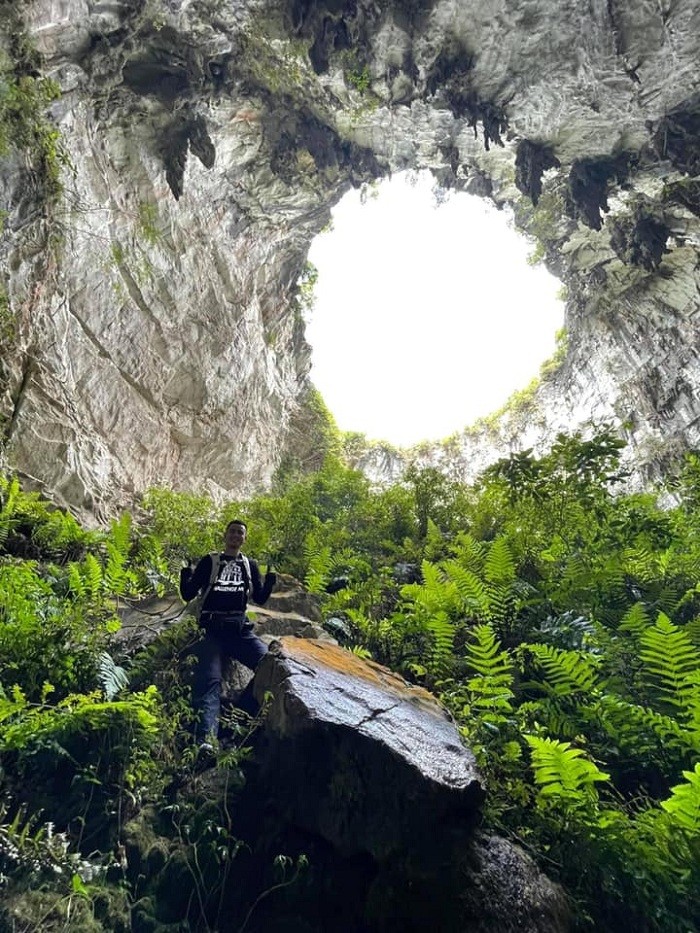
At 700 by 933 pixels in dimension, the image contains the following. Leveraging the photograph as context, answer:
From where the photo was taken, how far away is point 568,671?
3631mm

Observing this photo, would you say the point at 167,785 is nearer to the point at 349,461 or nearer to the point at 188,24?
the point at 188,24

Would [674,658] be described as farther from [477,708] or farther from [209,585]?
[209,585]

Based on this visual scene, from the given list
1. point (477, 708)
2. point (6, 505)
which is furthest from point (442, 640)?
point (6, 505)

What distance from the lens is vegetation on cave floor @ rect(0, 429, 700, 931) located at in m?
2.52

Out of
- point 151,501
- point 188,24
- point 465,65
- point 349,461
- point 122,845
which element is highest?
point 465,65

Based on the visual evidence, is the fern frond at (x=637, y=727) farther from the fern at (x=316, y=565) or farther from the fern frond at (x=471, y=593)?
the fern at (x=316, y=565)

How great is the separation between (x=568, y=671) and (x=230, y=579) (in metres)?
2.91

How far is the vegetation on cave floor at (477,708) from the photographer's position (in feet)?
8.27

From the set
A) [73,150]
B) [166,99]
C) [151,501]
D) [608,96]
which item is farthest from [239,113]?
[151,501]

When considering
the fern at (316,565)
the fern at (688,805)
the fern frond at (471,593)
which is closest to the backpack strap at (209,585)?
the fern at (316,565)

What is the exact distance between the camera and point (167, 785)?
3.28 meters

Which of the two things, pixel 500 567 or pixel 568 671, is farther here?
pixel 500 567

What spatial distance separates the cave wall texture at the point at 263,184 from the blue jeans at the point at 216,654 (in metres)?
5.28

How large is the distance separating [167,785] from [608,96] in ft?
48.5
